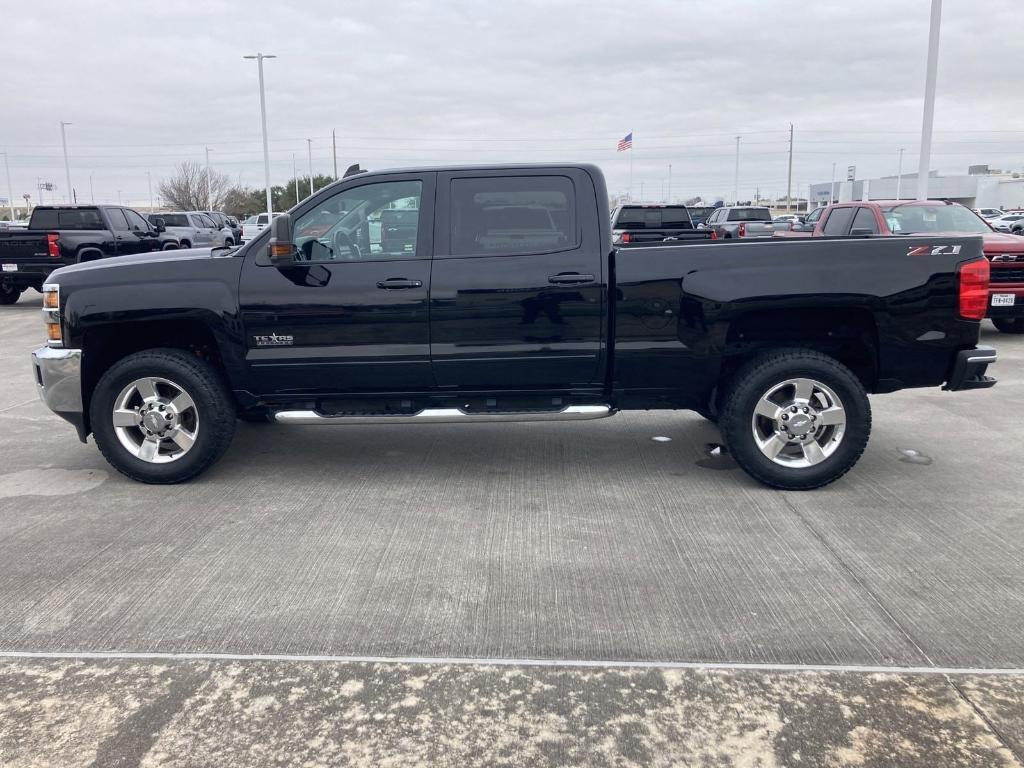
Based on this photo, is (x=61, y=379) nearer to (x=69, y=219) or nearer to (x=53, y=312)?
(x=53, y=312)

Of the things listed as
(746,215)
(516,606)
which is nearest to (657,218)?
(746,215)

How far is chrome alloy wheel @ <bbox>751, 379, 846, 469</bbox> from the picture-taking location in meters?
5.53

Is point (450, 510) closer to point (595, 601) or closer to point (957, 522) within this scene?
point (595, 601)

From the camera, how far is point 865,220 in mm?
12820

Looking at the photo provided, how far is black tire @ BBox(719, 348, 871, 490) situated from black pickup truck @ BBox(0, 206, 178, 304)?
14.0 meters

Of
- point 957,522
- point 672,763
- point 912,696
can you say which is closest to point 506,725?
point 672,763

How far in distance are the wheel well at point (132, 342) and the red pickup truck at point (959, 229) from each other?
744 centimetres

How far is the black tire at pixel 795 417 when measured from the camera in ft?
18.0

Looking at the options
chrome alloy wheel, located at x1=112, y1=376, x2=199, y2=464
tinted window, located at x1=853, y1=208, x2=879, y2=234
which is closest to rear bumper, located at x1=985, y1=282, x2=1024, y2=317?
tinted window, located at x1=853, y1=208, x2=879, y2=234

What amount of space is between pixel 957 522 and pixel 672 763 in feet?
9.71

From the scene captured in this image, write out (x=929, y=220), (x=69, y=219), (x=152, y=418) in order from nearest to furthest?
(x=152, y=418)
(x=929, y=220)
(x=69, y=219)

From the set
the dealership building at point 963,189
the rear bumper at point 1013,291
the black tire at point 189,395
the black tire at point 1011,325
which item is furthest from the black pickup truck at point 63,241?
the dealership building at point 963,189

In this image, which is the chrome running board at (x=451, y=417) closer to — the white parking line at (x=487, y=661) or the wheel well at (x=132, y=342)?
the wheel well at (x=132, y=342)

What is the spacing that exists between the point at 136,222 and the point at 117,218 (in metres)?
0.91
